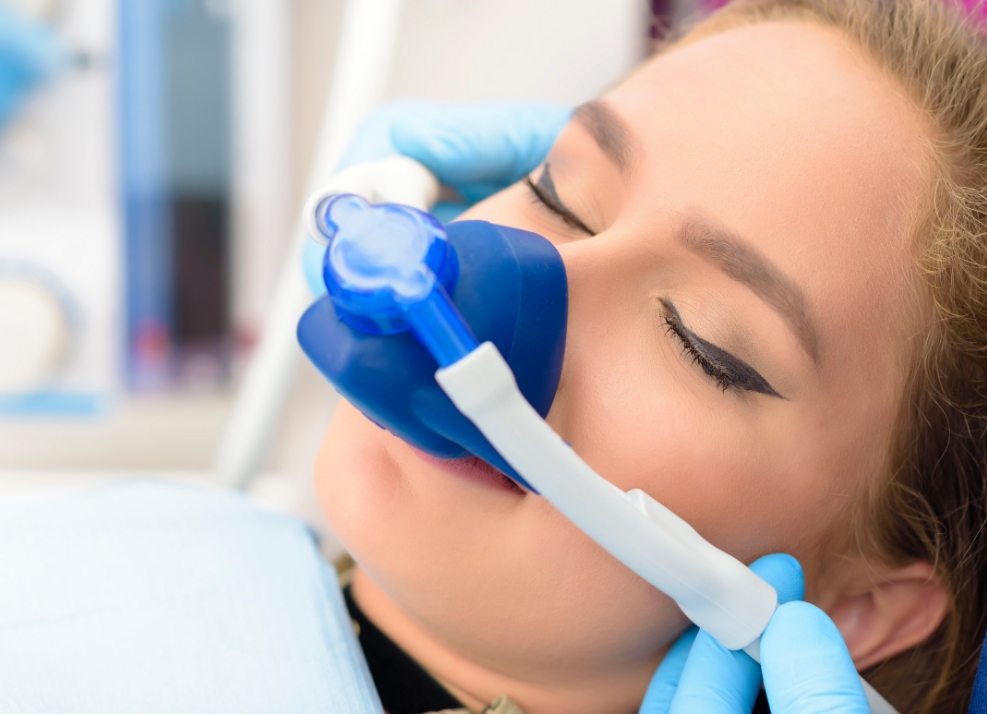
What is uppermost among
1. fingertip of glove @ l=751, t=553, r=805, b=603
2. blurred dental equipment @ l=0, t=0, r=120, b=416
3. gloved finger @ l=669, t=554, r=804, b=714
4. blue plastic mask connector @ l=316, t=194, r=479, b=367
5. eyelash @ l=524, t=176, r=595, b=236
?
blue plastic mask connector @ l=316, t=194, r=479, b=367

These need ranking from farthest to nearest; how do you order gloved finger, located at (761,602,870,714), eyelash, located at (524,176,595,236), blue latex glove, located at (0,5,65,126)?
blue latex glove, located at (0,5,65,126) < eyelash, located at (524,176,595,236) < gloved finger, located at (761,602,870,714)

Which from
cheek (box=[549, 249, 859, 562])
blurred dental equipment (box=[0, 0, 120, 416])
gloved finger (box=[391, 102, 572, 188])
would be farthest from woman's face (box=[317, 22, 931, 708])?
blurred dental equipment (box=[0, 0, 120, 416])

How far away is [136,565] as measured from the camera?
37.9 inches

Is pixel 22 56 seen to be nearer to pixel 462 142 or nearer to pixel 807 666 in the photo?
pixel 462 142

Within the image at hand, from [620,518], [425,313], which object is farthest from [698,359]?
[425,313]

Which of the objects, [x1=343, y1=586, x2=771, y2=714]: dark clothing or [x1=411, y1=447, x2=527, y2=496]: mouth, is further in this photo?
[x1=343, y1=586, x2=771, y2=714]: dark clothing

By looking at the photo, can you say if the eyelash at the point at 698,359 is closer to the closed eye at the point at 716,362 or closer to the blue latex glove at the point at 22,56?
→ the closed eye at the point at 716,362

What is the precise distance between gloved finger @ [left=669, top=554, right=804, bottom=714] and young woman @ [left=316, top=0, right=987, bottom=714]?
0.03 meters

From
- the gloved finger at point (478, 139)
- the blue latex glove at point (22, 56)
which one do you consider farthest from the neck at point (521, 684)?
the blue latex glove at point (22, 56)

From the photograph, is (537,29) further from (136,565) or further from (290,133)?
(136,565)

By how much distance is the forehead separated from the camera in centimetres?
72

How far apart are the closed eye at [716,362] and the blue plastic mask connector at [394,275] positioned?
0.21 m

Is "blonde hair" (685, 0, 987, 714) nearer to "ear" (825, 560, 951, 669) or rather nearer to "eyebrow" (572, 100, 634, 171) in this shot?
"ear" (825, 560, 951, 669)

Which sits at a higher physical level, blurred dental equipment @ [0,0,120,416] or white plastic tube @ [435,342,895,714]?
white plastic tube @ [435,342,895,714]
